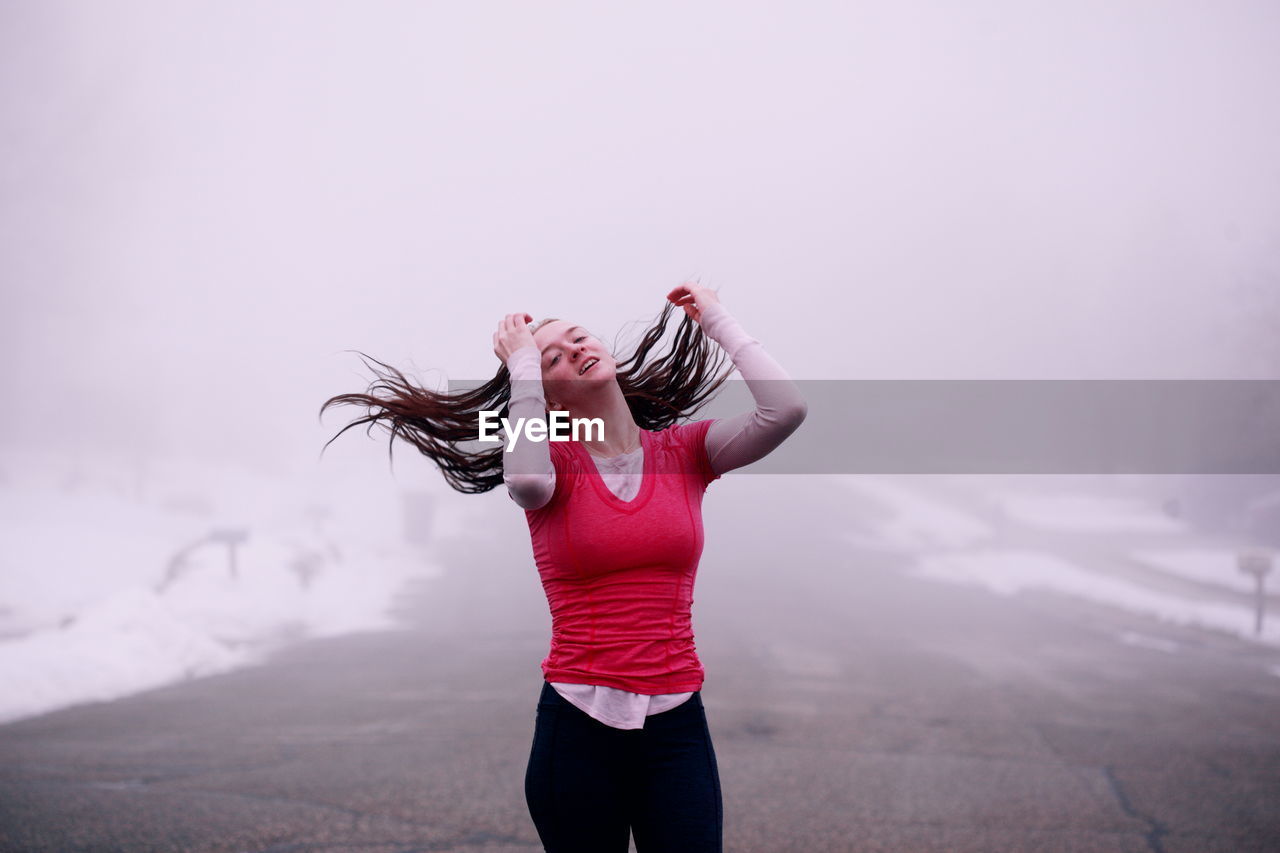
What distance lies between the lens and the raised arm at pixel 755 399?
2537 mm

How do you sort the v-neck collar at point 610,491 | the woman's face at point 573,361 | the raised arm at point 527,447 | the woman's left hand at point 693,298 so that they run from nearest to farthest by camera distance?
the raised arm at point 527,447 → the v-neck collar at point 610,491 → the woman's face at point 573,361 → the woman's left hand at point 693,298

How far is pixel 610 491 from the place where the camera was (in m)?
2.55

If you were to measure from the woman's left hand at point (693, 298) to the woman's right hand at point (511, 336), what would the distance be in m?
0.43

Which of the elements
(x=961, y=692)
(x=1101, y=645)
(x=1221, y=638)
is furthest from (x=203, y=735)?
(x=1221, y=638)

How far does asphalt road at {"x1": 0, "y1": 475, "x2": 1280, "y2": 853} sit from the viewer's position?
208 inches

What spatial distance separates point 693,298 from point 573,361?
0.42m

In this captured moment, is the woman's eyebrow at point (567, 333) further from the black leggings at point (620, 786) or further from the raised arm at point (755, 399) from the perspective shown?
the black leggings at point (620, 786)

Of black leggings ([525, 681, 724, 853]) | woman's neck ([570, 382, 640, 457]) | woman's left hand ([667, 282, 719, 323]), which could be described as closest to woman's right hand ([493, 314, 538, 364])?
woman's neck ([570, 382, 640, 457])

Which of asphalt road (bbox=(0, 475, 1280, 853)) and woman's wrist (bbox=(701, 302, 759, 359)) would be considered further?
asphalt road (bbox=(0, 475, 1280, 853))

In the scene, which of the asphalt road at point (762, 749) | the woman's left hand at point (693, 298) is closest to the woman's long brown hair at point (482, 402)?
the woman's left hand at point (693, 298)

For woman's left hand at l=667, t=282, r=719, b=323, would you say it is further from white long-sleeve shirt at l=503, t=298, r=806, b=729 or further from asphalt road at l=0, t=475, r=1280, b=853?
asphalt road at l=0, t=475, r=1280, b=853

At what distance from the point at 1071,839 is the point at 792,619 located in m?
8.28

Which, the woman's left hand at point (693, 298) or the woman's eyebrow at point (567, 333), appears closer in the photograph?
the woman's eyebrow at point (567, 333)

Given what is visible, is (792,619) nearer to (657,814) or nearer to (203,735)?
(203,735)
